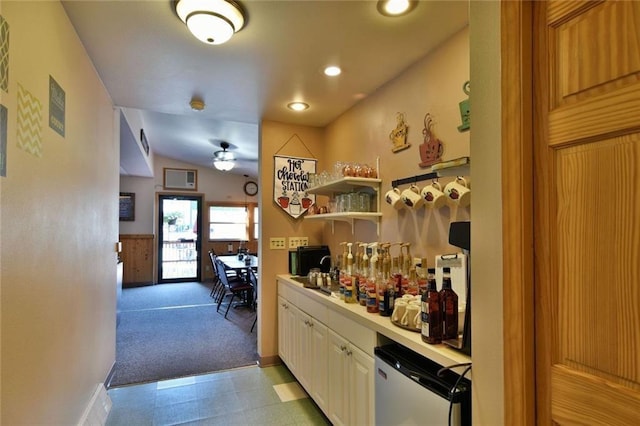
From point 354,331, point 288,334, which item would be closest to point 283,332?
point 288,334

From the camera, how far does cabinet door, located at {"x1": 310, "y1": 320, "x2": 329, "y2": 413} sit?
220 cm

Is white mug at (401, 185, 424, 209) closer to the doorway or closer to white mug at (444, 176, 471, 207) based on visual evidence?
white mug at (444, 176, 471, 207)

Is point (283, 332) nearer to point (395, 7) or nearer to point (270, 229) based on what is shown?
point (270, 229)

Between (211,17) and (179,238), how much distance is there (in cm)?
729

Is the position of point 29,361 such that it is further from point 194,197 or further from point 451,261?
point 194,197

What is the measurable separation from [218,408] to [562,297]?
2.53 m

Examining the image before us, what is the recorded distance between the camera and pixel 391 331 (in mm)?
1532

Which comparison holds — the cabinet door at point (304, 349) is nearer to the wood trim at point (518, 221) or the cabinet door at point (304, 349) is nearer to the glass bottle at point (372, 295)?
the glass bottle at point (372, 295)

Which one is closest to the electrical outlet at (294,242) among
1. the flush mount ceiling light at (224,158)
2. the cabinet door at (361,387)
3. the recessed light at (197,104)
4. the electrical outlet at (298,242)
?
the electrical outlet at (298,242)

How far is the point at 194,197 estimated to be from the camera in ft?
27.1

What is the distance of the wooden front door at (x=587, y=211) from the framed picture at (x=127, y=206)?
842 cm

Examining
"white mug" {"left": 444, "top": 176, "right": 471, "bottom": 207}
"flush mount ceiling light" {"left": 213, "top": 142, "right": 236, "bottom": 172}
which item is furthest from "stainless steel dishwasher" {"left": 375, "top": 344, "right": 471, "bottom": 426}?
"flush mount ceiling light" {"left": 213, "top": 142, "right": 236, "bottom": 172}

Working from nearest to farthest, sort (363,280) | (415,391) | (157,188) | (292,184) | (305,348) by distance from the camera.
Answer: (415,391)
(363,280)
(305,348)
(292,184)
(157,188)

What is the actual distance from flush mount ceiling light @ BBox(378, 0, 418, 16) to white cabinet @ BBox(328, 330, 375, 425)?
1764 millimetres
